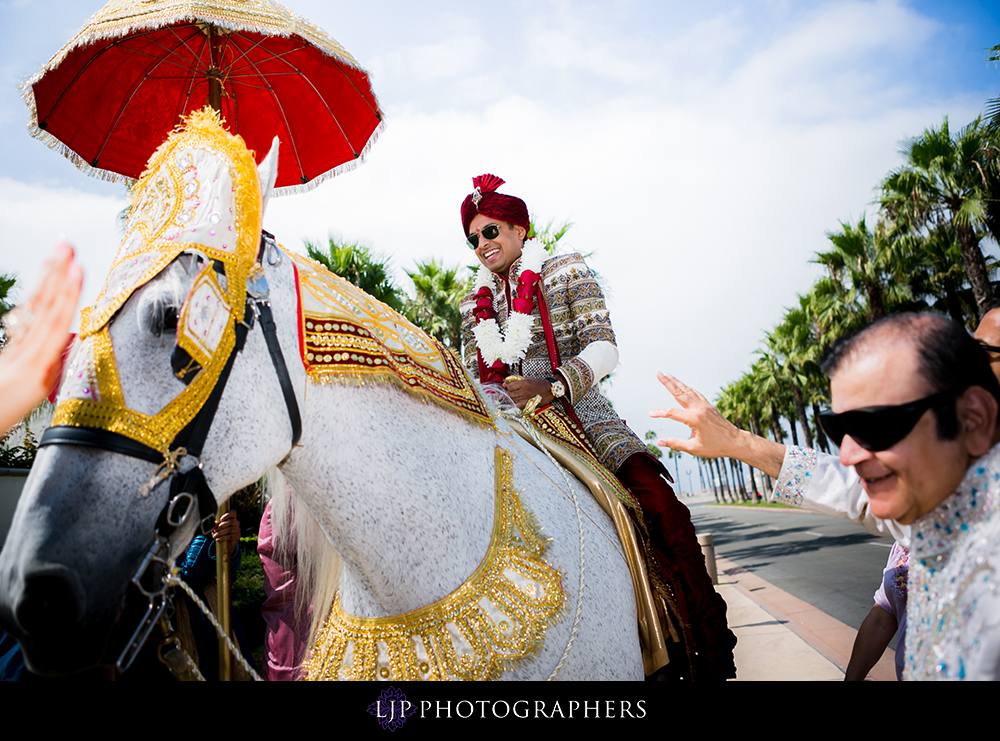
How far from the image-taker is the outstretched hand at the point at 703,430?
6.08 feet

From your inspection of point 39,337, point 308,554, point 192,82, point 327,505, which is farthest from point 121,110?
point 327,505

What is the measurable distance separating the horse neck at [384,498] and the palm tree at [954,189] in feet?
52.7

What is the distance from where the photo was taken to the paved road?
7.96m

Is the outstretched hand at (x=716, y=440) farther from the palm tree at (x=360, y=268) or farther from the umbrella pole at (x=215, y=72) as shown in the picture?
the palm tree at (x=360, y=268)

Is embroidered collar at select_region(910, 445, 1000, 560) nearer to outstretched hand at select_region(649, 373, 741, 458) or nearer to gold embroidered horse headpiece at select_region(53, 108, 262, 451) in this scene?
outstretched hand at select_region(649, 373, 741, 458)

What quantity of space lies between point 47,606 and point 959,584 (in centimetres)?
186

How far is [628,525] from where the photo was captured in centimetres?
208

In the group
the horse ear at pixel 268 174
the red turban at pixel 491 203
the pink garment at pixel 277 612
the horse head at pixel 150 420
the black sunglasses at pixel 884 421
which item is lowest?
the pink garment at pixel 277 612

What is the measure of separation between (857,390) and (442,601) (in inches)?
49.6

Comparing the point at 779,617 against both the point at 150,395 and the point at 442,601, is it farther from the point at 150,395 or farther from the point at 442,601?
the point at 150,395

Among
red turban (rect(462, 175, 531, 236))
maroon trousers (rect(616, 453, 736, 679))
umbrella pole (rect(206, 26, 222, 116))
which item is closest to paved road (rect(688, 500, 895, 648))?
maroon trousers (rect(616, 453, 736, 679))

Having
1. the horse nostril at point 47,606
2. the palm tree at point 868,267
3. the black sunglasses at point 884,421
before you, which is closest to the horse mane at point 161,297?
the horse nostril at point 47,606

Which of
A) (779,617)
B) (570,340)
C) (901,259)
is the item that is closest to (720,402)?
(901,259)

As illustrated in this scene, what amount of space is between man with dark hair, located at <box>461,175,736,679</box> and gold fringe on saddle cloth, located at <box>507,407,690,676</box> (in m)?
0.07
